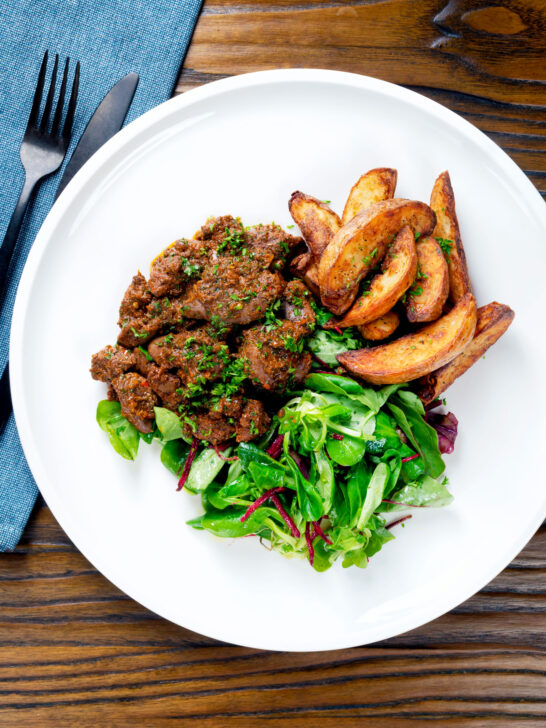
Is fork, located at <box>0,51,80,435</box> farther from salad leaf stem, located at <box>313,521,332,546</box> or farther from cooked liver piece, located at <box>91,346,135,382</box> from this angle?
salad leaf stem, located at <box>313,521,332,546</box>

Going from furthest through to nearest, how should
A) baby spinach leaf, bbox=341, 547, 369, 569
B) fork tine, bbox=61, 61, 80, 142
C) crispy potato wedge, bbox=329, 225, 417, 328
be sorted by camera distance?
fork tine, bbox=61, 61, 80, 142, baby spinach leaf, bbox=341, 547, 369, 569, crispy potato wedge, bbox=329, 225, 417, 328

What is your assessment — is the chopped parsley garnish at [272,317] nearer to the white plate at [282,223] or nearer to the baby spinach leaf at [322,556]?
the white plate at [282,223]

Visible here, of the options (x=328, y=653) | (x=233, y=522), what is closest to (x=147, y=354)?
(x=233, y=522)

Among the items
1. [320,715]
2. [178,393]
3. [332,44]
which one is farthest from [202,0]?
[320,715]

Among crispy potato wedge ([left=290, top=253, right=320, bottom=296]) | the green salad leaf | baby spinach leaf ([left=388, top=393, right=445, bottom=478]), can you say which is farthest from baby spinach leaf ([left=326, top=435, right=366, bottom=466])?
crispy potato wedge ([left=290, top=253, right=320, bottom=296])

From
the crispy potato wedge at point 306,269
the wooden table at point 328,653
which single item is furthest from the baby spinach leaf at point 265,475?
the wooden table at point 328,653

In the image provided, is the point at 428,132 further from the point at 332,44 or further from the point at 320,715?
the point at 320,715
